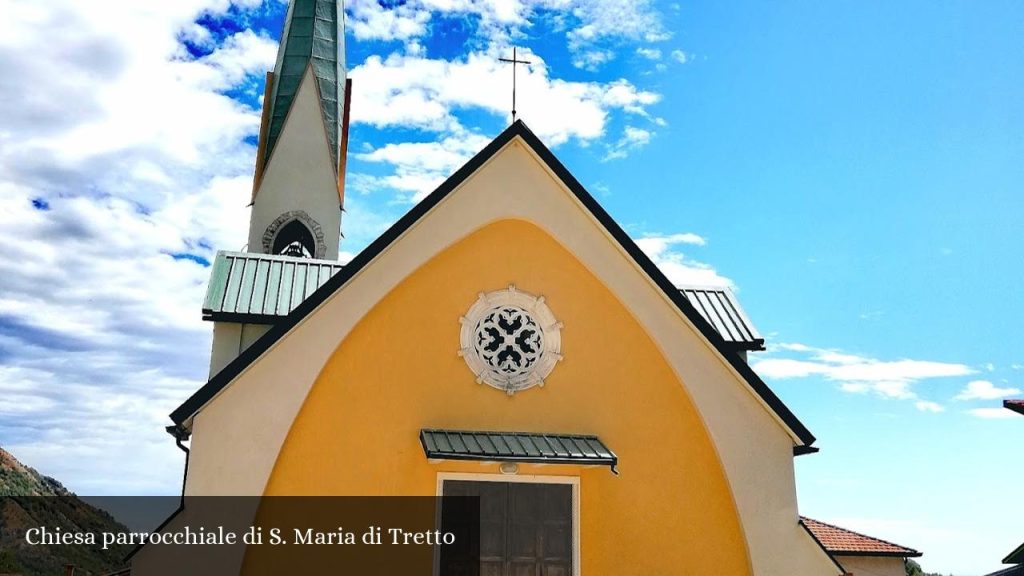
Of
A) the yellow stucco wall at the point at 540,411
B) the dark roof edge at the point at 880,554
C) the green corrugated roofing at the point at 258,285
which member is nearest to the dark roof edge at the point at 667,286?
the yellow stucco wall at the point at 540,411

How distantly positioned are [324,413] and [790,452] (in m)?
6.49

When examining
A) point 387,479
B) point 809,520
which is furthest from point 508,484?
point 809,520

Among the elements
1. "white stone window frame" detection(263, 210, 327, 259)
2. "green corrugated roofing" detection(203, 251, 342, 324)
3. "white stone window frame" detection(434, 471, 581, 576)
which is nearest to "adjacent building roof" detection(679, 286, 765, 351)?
"white stone window frame" detection(434, 471, 581, 576)

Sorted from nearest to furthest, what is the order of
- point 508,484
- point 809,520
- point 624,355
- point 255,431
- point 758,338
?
point 255,431, point 508,484, point 624,355, point 758,338, point 809,520

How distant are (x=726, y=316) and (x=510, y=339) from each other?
4.26 metres

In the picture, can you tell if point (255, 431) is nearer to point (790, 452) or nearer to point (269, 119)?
point (790, 452)

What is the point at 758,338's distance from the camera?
1359 cm

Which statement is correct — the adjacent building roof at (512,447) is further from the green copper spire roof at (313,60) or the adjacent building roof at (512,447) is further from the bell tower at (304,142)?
the green copper spire roof at (313,60)

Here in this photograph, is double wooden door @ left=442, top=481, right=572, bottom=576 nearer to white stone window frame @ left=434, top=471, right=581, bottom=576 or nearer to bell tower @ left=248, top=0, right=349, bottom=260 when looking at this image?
white stone window frame @ left=434, top=471, right=581, bottom=576

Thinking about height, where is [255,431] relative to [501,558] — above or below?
above

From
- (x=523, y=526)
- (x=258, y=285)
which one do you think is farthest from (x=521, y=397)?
(x=258, y=285)

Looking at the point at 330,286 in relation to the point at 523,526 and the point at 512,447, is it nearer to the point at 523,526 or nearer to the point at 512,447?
the point at 512,447

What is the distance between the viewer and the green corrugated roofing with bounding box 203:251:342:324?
13.0m

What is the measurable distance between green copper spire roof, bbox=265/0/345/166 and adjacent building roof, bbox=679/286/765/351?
33.3 ft
